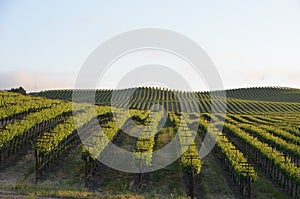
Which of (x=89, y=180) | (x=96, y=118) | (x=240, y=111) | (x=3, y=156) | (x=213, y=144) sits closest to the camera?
(x=89, y=180)

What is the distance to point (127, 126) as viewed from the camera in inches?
2026

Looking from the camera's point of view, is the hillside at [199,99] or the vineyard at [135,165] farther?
the hillside at [199,99]

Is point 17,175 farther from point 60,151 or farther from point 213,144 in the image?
point 213,144

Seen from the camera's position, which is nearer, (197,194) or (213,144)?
(197,194)

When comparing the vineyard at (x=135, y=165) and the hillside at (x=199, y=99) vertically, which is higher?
the hillside at (x=199, y=99)

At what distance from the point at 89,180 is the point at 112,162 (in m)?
5.41

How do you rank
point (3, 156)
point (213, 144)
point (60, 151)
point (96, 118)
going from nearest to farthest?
point (3, 156)
point (60, 151)
point (213, 144)
point (96, 118)

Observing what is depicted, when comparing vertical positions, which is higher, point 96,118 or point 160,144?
point 96,118

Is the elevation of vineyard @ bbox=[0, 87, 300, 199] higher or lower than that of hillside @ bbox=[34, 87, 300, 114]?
lower

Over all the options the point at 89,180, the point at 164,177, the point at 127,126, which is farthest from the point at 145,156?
the point at 127,126

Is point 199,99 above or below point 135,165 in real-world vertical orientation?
above

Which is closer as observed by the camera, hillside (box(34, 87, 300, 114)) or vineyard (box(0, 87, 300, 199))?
vineyard (box(0, 87, 300, 199))

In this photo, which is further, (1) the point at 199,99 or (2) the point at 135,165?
(1) the point at 199,99

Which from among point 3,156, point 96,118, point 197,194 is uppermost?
point 96,118
